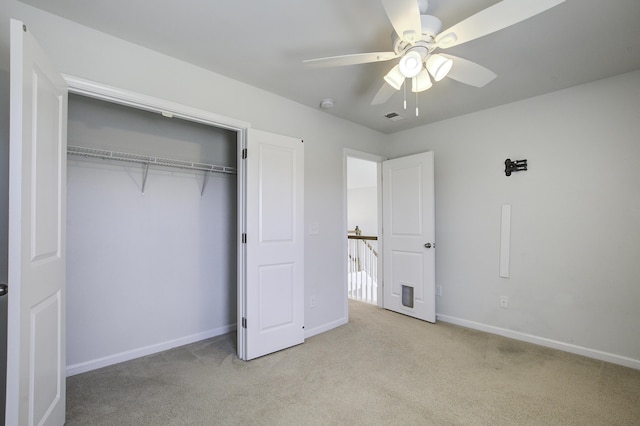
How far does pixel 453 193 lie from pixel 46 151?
12.0ft

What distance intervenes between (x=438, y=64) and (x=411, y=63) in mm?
191

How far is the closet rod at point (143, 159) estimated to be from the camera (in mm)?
2300

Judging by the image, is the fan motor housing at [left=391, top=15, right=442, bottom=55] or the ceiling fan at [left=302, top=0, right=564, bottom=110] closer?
the ceiling fan at [left=302, top=0, right=564, bottom=110]

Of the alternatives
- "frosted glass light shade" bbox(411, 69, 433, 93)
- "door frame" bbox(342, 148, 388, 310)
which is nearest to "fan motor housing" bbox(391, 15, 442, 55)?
"frosted glass light shade" bbox(411, 69, 433, 93)

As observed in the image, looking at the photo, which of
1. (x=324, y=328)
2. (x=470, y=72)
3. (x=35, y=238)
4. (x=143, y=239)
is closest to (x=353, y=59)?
(x=470, y=72)

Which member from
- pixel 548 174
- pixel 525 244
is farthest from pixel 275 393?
pixel 548 174

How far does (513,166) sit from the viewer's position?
3.10 m

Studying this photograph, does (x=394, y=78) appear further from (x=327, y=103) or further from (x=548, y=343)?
(x=548, y=343)

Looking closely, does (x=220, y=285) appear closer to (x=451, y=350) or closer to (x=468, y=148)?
(x=451, y=350)

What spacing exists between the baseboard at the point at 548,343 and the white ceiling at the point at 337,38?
95.0 inches

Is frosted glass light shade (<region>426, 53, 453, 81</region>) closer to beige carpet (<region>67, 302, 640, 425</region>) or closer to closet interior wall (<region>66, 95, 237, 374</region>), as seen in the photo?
beige carpet (<region>67, 302, 640, 425</region>)

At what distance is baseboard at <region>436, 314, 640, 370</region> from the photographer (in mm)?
2484

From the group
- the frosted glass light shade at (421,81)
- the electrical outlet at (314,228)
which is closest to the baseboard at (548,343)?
the electrical outlet at (314,228)

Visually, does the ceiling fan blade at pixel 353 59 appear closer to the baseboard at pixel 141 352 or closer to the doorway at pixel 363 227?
the doorway at pixel 363 227
